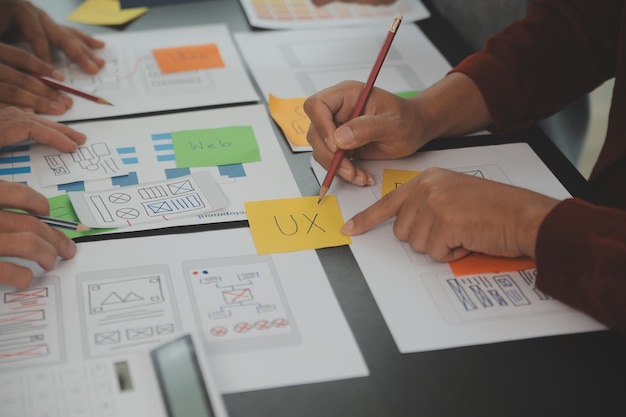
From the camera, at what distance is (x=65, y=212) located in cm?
98

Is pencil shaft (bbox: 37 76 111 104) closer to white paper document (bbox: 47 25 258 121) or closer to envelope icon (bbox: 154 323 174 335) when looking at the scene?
white paper document (bbox: 47 25 258 121)

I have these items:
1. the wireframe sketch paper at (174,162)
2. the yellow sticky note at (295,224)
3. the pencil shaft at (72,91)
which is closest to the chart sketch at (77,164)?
the wireframe sketch paper at (174,162)

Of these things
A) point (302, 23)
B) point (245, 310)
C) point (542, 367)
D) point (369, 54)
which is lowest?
point (542, 367)

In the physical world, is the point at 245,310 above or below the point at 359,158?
below

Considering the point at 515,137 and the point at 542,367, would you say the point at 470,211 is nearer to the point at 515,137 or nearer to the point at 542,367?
the point at 542,367

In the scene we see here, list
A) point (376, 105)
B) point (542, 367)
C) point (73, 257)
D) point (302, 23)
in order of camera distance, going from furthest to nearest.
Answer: point (302, 23)
point (376, 105)
point (73, 257)
point (542, 367)

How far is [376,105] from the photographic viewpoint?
1.10 m

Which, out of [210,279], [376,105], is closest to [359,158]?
[376,105]

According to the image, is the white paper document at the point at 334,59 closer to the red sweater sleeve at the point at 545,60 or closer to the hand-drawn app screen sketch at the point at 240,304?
the red sweater sleeve at the point at 545,60

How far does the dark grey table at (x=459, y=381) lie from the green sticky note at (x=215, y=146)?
0.29 metres

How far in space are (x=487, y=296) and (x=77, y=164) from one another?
23.4 inches

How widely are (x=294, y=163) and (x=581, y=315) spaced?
0.45m

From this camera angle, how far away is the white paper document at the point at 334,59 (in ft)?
4.33

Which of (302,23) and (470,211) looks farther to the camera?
(302,23)
